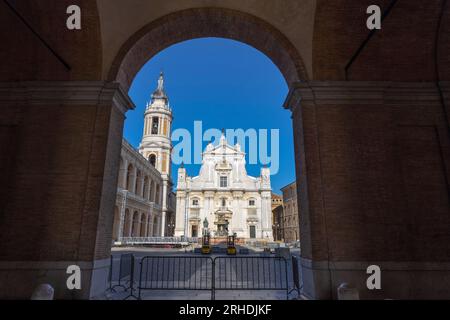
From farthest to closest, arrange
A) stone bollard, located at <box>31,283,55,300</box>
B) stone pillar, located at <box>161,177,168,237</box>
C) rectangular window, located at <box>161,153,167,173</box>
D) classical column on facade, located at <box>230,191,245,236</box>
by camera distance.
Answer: stone pillar, located at <box>161,177,168,237</box>
rectangular window, located at <box>161,153,167,173</box>
classical column on facade, located at <box>230,191,245,236</box>
stone bollard, located at <box>31,283,55,300</box>

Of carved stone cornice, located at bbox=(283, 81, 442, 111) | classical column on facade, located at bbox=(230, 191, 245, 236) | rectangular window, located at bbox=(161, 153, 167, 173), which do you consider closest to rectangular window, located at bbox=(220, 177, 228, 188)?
classical column on facade, located at bbox=(230, 191, 245, 236)

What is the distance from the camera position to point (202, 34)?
7684 millimetres

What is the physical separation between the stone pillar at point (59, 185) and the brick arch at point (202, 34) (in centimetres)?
108

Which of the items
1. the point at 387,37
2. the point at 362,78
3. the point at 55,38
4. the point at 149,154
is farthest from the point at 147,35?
the point at 149,154

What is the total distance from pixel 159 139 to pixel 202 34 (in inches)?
1642

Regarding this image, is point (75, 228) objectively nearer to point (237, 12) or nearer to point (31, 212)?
point (31, 212)

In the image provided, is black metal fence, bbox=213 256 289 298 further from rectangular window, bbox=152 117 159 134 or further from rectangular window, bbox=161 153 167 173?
rectangular window, bbox=152 117 159 134

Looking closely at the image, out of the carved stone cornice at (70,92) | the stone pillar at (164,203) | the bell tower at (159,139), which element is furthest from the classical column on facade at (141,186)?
the carved stone cornice at (70,92)

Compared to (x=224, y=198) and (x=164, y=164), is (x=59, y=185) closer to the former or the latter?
(x=224, y=198)

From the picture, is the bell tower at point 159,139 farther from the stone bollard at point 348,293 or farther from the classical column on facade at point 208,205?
the stone bollard at point 348,293

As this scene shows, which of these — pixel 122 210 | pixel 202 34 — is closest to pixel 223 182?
pixel 122 210

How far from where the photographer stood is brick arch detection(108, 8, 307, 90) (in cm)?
662

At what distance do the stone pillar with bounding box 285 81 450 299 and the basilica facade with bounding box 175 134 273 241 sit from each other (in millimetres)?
39270

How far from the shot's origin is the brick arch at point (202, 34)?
21.7 ft
